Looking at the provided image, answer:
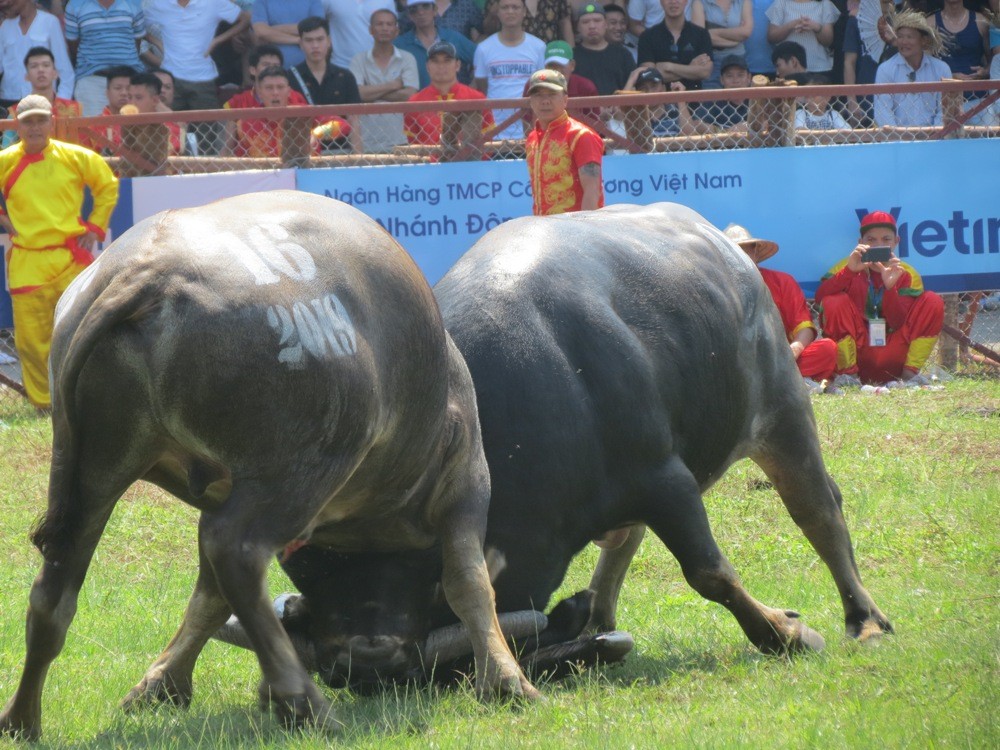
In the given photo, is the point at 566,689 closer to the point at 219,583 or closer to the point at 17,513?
the point at 219,583

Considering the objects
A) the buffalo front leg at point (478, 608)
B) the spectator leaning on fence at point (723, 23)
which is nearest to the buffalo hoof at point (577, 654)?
the buffalo front leg at point (478, 608)

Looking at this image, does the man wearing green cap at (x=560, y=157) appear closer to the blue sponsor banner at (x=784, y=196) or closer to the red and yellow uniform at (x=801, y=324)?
the blue sponsor banner at (x=784, y=196)

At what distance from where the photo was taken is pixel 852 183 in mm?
11469

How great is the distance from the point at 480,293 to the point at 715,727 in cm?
167

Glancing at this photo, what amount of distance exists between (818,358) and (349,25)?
18.7ft

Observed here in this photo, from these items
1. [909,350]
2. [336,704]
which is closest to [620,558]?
[336,704]

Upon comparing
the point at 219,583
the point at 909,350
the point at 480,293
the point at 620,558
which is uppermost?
the point at 480,293

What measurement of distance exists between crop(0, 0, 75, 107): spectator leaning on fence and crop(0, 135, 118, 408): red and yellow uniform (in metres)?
2.76

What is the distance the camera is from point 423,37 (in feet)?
45.6

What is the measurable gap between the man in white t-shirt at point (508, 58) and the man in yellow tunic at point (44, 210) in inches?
163

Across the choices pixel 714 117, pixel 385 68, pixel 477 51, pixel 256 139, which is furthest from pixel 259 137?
pixel 714 117

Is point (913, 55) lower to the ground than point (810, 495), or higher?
higher

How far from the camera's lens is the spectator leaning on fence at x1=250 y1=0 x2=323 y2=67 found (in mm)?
13656

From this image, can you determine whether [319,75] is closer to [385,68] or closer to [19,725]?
[385,68]
